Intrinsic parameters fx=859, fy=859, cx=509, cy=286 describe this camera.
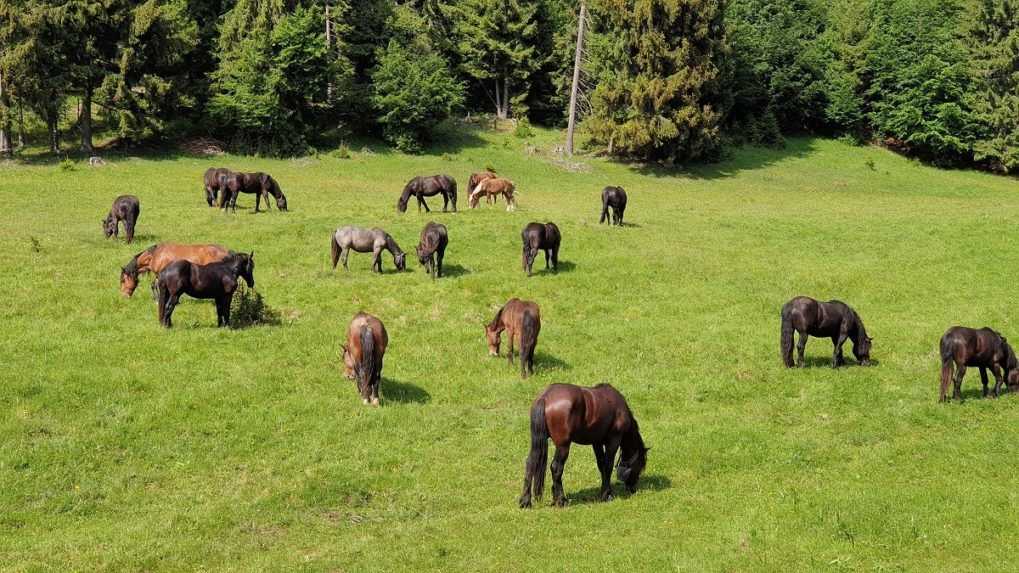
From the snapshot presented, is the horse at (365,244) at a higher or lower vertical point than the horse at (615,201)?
lower

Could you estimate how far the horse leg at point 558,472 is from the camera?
13.4 meters

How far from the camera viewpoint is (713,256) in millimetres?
34781

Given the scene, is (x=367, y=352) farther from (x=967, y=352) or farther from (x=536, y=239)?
(x=967, y=352)

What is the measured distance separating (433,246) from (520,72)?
48685 mm

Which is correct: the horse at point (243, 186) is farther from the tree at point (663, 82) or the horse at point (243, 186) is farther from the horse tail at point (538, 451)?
the tree at point (663, 82)

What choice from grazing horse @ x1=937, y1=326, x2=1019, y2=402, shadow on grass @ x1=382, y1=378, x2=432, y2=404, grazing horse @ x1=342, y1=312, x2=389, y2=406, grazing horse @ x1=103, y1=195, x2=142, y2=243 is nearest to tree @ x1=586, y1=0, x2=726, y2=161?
grazing horse @ x1=103, y1=195, x2=142, y2=243

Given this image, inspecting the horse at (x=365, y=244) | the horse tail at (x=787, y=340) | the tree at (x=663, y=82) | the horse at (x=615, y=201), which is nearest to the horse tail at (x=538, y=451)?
the horse tail at (x=787, y=340)

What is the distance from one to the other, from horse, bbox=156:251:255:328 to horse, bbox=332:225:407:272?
254 inches

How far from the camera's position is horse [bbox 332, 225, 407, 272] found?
28859 millimetres

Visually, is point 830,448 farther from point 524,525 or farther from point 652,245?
point 652,245

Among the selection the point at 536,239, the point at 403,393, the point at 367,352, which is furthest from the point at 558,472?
the point at 536,239

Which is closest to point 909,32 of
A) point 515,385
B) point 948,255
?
point 948,255

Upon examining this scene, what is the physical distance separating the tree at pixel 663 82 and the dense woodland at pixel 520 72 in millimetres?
158

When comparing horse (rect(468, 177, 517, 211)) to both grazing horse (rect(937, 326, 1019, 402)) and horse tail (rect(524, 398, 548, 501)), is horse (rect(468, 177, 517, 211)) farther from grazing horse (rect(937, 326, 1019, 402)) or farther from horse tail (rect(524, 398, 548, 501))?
horse tail (rect(524, 398, 548, 501))
